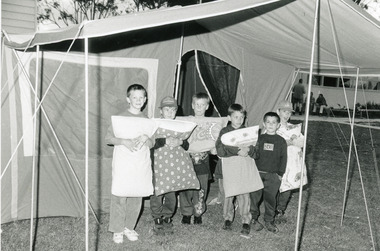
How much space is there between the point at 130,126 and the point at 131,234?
1.14 meters

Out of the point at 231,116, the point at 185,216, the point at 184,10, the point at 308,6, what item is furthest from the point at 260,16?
the point at 185,216

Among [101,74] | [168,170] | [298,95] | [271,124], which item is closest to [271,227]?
[271,124]

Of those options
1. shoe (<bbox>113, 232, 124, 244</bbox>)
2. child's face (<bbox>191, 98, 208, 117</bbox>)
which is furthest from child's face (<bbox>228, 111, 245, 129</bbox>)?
shoe (<bbox>113, 232, 124, 244</bbox>)

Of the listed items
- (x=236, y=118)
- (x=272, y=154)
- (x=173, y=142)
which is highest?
(x=236, y=118)

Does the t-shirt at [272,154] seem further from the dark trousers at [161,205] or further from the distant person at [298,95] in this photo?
the distant person at [298,95]

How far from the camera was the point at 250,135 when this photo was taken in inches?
174

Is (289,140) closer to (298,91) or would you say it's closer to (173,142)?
(173,142)

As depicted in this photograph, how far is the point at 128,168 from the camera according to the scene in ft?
13.2

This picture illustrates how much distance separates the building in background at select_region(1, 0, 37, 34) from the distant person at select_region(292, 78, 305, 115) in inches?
614

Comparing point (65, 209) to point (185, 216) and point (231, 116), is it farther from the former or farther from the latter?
point (231, 116)

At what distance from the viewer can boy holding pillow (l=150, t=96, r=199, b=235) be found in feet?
14.3

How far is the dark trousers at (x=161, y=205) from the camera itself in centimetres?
450

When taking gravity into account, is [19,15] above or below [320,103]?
above

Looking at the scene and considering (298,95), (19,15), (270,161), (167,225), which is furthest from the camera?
(298,95)
